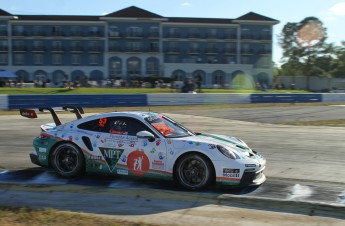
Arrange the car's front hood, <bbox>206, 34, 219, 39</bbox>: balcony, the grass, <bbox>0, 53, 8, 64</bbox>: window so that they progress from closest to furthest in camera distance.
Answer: the grass < the car's front hood < <bbox>0, 53, 8, 64</bbox>: window < <bbox>206, 34, 219, 39</bbox>: balcony

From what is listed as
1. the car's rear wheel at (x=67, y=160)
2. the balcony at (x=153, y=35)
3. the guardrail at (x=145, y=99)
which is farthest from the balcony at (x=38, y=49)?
the car's rear wheel at (x=67, y=160)

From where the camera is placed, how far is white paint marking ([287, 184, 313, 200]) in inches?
256

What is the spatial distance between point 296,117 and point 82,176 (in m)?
16.3

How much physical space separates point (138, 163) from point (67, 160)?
135cm

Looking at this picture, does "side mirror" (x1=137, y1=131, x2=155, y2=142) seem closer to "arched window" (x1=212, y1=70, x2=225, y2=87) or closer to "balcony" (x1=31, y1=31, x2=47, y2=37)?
"arched window" (x1=212, y1=70, x2=225, y2=87)

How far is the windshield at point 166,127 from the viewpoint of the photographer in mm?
7170

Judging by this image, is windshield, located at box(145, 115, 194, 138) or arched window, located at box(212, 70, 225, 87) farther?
arched window, located at box(212, 70, 225, 87)

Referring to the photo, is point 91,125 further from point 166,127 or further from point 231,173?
point 231,173

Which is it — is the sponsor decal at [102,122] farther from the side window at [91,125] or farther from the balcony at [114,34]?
the balcony at [114,34]

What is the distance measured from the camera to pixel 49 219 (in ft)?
16.9

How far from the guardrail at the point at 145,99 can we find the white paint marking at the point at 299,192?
20.4m

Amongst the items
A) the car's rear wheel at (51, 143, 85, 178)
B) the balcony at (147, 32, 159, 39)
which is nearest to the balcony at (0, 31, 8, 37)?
the balcony at (147, 32, 159, 39)

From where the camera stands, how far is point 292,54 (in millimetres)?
93125

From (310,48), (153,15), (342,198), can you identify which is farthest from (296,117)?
(310,48)
